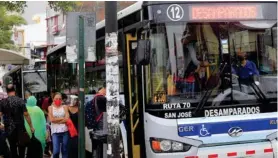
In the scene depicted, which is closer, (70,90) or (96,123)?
(96,123)

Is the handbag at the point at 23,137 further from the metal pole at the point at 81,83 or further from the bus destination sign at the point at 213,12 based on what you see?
the bus destination sign at the point at 213,12

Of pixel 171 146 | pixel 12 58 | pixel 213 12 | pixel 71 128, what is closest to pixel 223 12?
pixel 213 12

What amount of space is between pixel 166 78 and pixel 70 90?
5.72 meters

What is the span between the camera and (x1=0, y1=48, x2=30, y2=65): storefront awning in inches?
524

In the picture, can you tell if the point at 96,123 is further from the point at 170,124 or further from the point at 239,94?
the point at 239,94

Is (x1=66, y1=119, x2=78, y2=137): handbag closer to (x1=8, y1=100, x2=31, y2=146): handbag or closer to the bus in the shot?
(x1=8, y1=100, x2=31, y2=146): handbag

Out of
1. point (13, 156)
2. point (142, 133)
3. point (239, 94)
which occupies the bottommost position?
point (13, 156)

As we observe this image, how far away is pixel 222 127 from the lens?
6188mm

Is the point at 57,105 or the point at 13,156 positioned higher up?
the point at 57,105

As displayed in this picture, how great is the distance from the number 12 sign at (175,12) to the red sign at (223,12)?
178mm

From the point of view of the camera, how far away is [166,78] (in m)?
6.06

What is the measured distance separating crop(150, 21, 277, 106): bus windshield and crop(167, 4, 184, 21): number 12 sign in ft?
0.27

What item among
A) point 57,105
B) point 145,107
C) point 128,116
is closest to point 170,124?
point 145,107

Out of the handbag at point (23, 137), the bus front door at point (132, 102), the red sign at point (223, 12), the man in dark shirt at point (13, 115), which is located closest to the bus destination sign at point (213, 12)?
the red sign at point (223, 12)
